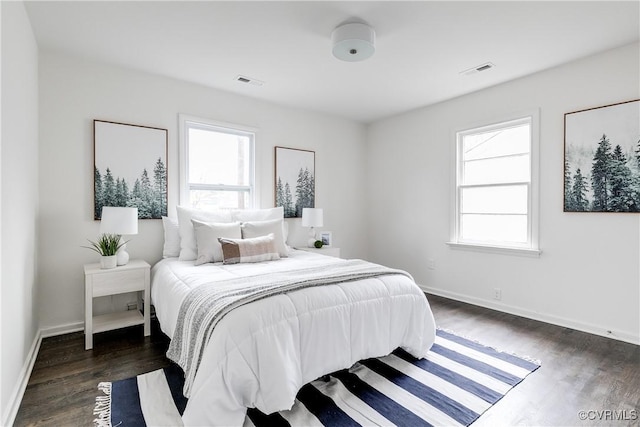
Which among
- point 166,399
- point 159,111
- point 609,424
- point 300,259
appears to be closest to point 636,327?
point 609,424

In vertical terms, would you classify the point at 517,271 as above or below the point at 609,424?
above

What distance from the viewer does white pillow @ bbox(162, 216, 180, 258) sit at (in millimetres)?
3231

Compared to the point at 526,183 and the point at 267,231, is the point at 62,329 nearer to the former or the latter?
the point at 267,231

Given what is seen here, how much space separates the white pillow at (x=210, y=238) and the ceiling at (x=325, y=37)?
5.06 ft

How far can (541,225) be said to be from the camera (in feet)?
10.9

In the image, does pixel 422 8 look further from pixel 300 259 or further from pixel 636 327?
pixel 636 327

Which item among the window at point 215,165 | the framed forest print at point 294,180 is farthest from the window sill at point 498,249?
the window at point 215,165

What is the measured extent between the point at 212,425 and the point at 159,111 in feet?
9.91

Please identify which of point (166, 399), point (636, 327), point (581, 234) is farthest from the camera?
point (581, 234)

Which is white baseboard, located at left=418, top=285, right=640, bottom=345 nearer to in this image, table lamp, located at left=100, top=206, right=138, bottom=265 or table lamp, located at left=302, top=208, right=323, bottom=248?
table lamp, located at left=302, top=208, right=323, bottom=248

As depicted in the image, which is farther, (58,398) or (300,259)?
(300,259)

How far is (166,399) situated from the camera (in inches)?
76.5

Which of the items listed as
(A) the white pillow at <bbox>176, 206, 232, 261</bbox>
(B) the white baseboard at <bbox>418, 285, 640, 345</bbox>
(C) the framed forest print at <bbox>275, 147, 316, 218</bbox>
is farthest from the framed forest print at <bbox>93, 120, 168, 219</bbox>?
(B) the white baseboard at <bbox>418, 285, 640, 345</bbox>

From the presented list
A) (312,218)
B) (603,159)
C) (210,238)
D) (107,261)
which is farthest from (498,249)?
(107,261)
